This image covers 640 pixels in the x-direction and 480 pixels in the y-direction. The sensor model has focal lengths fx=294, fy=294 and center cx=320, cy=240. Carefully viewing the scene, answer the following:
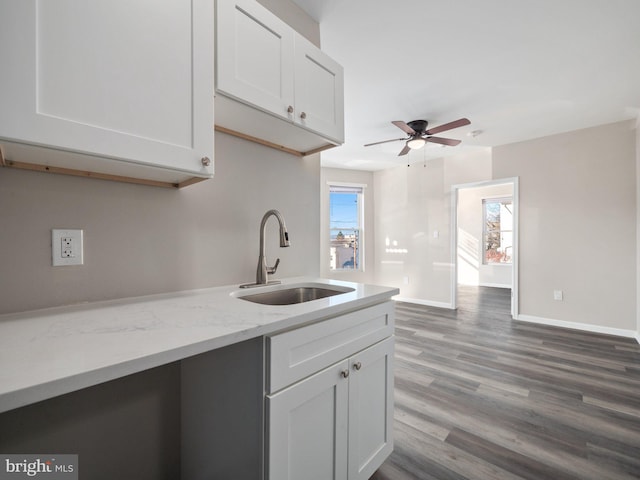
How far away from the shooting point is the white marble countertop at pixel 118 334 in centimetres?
53

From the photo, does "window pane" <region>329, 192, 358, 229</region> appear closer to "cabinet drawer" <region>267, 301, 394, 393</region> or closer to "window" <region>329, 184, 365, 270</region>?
"window" <region>329, 184, 365, 270</region>

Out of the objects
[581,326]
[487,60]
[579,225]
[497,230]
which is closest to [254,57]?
[487,60]

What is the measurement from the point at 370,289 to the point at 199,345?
88cm

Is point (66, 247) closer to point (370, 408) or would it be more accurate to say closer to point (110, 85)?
point (110, 85)

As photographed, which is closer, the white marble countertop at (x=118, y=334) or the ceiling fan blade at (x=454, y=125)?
the white marble countertop at (x=118, y=334)

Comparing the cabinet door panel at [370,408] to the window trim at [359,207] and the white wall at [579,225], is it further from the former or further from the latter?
the window trim at [359,207]

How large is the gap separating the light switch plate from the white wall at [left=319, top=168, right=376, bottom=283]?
15.2 ft

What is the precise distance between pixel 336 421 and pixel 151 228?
1.06 metres

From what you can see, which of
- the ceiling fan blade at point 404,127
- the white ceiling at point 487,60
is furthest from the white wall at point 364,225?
the ceiling fan blade at point 404,127

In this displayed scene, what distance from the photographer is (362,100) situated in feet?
10.0

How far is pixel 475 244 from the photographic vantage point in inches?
288

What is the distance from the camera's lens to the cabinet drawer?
872 millimetres

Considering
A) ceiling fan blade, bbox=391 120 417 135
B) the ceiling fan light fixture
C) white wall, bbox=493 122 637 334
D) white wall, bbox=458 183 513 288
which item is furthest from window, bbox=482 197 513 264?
ceiling fan blade, bbox=391 120 417 135

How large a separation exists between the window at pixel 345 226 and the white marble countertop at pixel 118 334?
460cm
